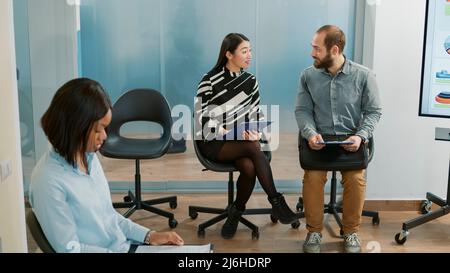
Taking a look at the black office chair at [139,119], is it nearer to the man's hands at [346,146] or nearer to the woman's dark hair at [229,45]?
the woman's dark hair at [229,45]

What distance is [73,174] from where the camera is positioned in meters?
1.66

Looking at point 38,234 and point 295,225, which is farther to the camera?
point 295,225

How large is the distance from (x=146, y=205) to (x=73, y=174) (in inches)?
95.5

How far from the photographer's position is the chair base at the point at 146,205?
3.88m

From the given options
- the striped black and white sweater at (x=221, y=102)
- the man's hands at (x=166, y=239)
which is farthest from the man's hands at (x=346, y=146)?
the man's hands at (x=166, y=239)

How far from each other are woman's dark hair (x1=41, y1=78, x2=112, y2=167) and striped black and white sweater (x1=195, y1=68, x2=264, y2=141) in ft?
6.69

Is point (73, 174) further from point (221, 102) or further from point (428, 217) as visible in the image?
point (428, 217)

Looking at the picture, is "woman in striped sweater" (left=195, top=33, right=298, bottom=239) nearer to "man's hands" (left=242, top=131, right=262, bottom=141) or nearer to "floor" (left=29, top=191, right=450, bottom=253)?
"man's hands" (left=242, top=131, right=262, bottom=141)

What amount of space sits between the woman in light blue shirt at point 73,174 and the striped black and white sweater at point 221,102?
193 centimetres

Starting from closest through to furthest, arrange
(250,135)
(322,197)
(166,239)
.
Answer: (166,239) → (322,197) → (250,135)

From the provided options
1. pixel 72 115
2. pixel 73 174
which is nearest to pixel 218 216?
pixel 73 174

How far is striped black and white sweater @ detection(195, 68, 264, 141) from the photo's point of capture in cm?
367
